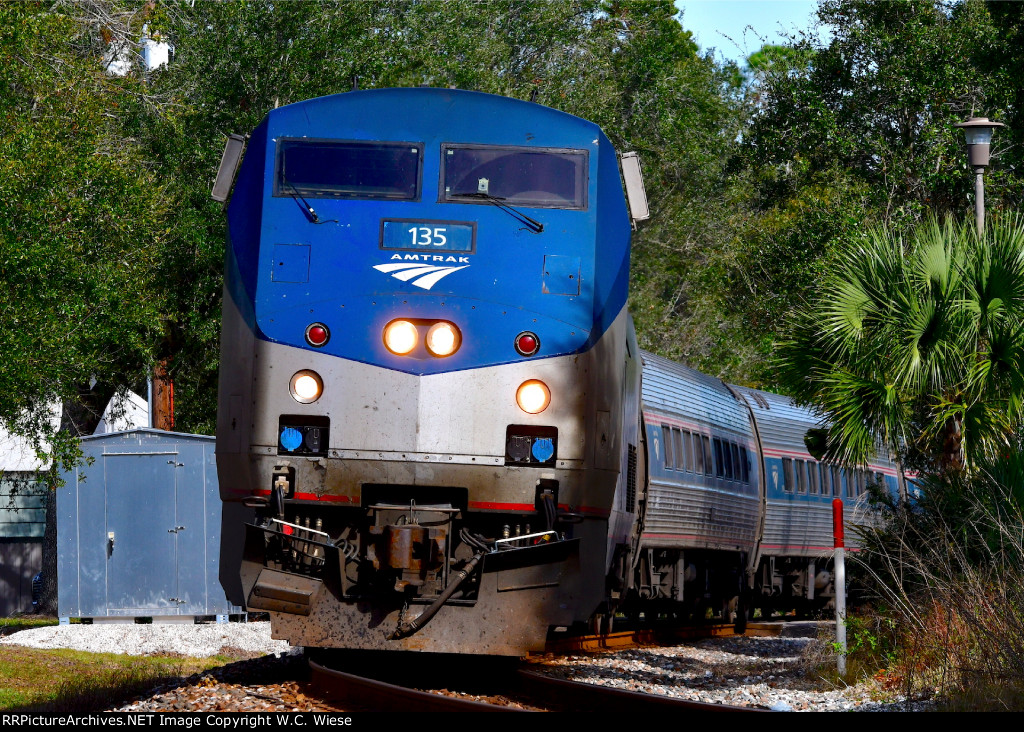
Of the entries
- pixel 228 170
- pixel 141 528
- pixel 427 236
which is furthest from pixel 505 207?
pixel 141 528

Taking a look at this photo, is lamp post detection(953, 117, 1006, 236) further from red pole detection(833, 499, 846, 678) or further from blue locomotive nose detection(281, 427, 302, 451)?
blue locomotive nose detection(281, 427, 302, 451)

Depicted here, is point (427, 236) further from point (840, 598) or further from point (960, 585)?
point (840, 598)

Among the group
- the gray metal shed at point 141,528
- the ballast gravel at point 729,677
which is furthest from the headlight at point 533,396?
the gray metal shed at point 141,528

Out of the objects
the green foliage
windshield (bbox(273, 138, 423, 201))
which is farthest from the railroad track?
windshield (bbox(273, 138, 423, 201))

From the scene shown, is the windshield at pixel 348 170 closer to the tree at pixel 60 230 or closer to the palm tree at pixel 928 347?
the palm tree at pixel 928 347

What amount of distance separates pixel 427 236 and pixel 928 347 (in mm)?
6243

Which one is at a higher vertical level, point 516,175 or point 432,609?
point 516,175

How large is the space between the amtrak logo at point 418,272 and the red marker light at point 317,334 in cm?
54

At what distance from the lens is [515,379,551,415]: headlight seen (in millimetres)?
8805

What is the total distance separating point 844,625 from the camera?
12.1m

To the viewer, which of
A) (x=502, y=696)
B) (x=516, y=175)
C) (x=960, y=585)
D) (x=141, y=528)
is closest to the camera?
(x=516, y=175)

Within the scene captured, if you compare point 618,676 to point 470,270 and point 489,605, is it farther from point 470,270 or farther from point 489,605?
point 470,270

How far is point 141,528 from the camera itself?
19.0m

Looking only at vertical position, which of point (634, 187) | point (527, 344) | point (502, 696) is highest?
point (634, 187)
